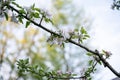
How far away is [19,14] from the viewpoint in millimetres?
2342

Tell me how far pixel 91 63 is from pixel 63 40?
517 millimetres

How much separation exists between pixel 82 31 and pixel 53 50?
13526 millimetres

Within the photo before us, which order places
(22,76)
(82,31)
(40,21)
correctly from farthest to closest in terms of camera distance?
(22,76)
(82,31)
(40,21)

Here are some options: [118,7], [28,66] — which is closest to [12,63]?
[118,7]

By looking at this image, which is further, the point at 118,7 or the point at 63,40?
the point at 118,7

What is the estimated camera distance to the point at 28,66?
3172 mm

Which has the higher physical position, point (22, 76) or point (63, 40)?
point (22, 76)

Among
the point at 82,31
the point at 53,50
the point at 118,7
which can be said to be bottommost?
the point at 82,31

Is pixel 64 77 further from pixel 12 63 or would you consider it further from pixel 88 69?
pixel 12 63

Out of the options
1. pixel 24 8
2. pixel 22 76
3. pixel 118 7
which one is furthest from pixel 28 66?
pixel 22 76

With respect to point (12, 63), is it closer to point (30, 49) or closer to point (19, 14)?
point (30, 49)

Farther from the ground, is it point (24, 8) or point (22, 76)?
point (22, 76)

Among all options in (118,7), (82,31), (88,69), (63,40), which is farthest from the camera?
(118,7)

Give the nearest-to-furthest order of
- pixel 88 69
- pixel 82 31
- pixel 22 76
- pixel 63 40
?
pixel 63 40 → pixel 82 31 → pixel 88 69 → pixel 22 76
